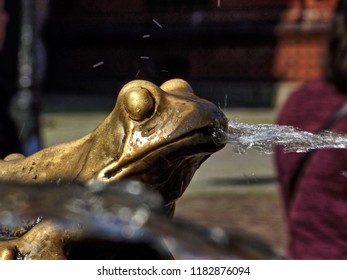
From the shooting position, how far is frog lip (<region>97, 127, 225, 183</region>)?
1.06 metres

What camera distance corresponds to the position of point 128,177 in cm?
107

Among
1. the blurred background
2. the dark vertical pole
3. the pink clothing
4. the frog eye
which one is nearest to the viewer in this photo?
the frog eye

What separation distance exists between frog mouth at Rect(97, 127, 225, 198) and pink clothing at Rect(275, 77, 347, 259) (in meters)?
1.04

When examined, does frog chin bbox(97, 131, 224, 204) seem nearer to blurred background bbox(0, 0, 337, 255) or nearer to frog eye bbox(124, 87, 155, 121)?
frog eye bbox(124, 87, 155, 121)

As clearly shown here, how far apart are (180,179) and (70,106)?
Answer: 45.2 ft

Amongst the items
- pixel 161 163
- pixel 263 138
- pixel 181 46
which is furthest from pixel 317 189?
pixel 181 46

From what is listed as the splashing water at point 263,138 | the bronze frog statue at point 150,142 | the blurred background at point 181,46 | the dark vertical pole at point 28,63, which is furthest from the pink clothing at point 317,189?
the blurred background at point 181,46

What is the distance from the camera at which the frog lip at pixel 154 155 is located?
106cm

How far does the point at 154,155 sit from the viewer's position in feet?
3.48

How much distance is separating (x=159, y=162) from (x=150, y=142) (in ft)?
0.09

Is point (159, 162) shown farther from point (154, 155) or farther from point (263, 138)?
point (263, 138)

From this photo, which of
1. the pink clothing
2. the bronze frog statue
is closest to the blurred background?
the pink clothing

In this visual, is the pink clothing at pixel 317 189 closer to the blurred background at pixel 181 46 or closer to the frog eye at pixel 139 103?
the frog eye at pixel 139 103
